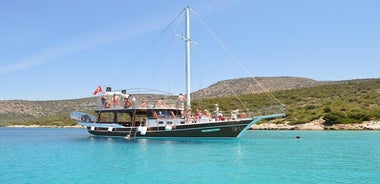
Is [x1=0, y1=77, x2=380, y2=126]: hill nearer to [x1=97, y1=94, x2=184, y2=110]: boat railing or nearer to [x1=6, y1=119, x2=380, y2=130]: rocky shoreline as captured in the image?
[x1=6, y1=119, x2=380, y2=130]: rocky shoreline

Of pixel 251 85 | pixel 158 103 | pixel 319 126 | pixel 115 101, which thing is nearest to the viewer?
pixel 158 103

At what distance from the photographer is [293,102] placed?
76.9 m

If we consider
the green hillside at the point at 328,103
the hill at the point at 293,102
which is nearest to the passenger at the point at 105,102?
the hill at the point at 293,102

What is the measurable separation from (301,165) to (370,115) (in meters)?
39.7

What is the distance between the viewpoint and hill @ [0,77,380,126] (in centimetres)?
5756

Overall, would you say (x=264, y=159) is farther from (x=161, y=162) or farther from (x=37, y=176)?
(x=37, y=176)

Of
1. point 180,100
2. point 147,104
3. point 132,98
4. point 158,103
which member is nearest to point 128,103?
point 132,98

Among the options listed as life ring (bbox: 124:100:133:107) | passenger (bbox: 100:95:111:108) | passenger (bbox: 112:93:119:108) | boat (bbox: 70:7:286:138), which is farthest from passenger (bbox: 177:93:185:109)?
passenger (bbox: 100:95:111:108)

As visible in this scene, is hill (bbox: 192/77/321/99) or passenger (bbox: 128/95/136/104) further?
hill (bbox: 192/77/321/99)

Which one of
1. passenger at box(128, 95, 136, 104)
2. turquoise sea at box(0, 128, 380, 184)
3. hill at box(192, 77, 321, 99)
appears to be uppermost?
hill at box(192, 77, 321, 99)

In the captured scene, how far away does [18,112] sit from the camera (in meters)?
132

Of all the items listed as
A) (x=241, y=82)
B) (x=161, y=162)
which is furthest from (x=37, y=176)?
(x=241, y=82)

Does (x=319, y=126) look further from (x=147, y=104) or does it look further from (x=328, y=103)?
(x=147, y=104)

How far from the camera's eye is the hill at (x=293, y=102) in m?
57.6
